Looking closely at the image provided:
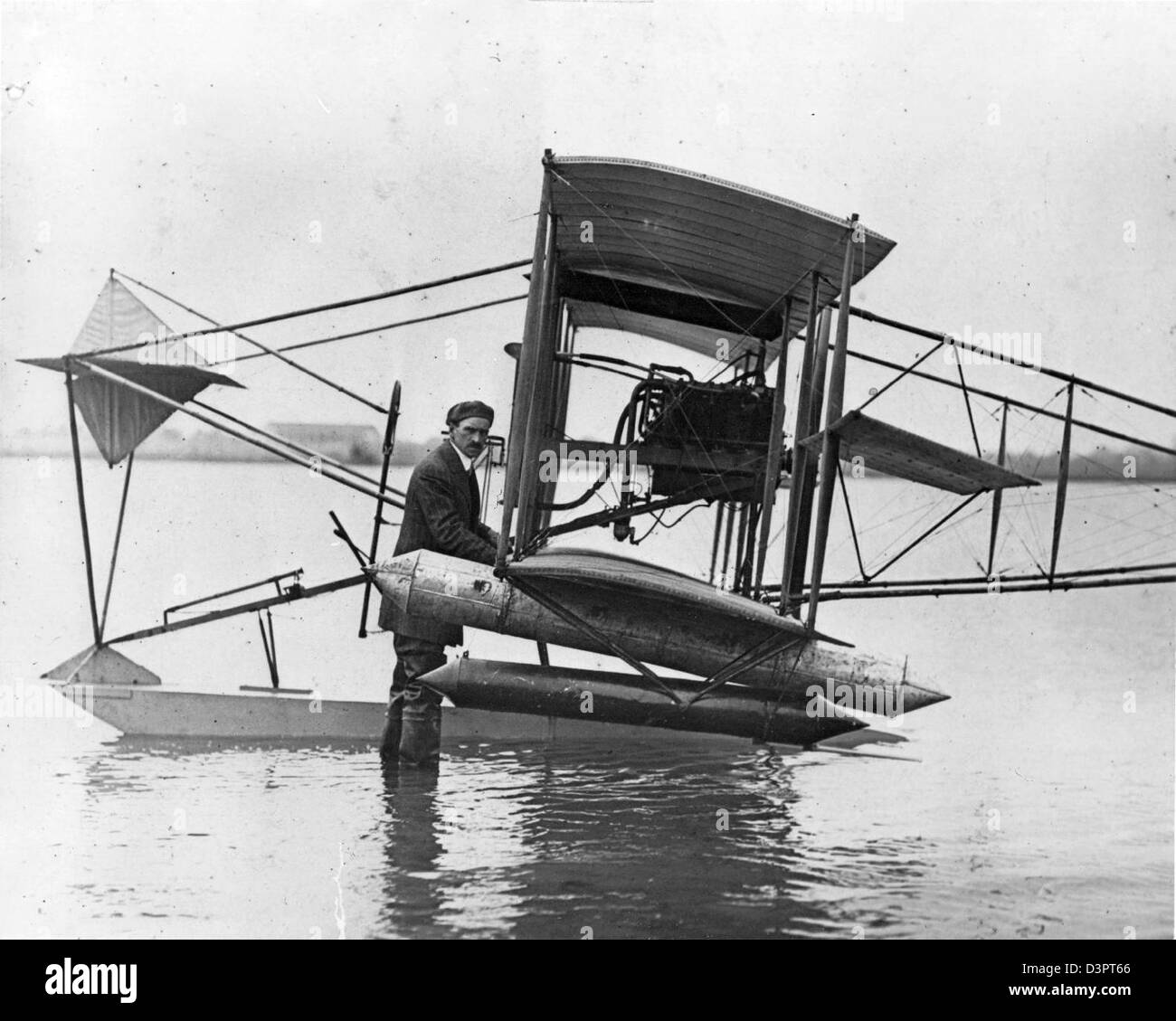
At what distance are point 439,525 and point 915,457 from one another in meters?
3.61

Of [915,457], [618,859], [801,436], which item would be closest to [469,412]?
[801,436]

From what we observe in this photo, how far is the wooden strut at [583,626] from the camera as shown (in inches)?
297

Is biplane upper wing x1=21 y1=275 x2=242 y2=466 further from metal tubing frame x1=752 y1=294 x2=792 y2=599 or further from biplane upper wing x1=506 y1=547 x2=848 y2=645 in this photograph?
metal tubing frame x1=752 y1=294 x2=792 y2=599

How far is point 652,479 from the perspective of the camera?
9344mm

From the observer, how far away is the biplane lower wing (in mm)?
7129

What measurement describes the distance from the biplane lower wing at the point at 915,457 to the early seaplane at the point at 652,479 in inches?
1.1

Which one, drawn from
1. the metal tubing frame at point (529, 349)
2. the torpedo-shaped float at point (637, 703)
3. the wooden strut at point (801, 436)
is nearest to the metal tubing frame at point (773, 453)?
the wooden strut at point (801, 436)

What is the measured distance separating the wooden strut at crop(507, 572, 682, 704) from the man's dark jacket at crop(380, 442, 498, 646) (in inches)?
28.0

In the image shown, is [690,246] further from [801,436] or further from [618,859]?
[618,859]

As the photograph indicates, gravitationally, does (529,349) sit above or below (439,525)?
above

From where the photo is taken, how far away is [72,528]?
28.2 m

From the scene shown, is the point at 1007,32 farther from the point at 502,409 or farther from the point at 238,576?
the point at 238,576

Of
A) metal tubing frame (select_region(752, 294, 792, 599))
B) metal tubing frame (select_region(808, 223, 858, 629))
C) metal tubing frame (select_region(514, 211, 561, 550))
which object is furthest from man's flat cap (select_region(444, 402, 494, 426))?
metal tubing frame (select_region(808, 223, 858, 629))
